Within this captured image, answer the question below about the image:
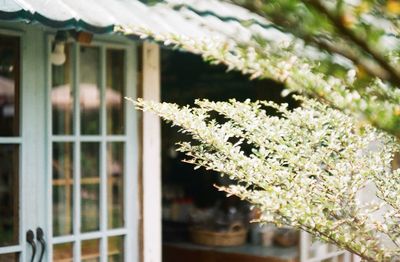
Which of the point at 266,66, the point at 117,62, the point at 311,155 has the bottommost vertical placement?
the point at 311,155

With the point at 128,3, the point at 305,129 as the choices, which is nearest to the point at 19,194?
the point at 128,3

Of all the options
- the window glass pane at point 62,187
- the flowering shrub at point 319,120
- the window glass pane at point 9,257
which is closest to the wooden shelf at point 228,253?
the window glass pane at point 62,187

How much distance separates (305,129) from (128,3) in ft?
5.86

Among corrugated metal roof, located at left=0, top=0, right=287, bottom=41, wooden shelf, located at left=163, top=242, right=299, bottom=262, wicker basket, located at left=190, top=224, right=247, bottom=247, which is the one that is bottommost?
wooden shelf, located at left=163, top=242, right=299, bottom=262

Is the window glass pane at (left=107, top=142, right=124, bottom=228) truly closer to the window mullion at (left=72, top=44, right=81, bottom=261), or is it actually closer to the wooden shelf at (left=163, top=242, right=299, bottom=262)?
the window mullion at (left=72, top=44, right=81, bottom=261)

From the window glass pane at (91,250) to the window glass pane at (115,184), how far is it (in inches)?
6.1

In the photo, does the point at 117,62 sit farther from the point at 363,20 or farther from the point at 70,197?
the point at 363,20

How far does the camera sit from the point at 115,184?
4.30m

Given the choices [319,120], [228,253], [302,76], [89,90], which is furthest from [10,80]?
[228,253]

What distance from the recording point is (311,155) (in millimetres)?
2896

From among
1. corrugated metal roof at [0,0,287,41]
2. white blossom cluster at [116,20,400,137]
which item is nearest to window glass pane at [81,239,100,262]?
corrugated metal roof at [0,0,287,41]

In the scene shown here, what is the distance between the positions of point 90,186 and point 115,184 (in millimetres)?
212

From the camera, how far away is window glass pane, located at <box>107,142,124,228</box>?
4.25 metres

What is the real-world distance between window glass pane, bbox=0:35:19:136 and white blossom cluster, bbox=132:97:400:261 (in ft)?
4.38
